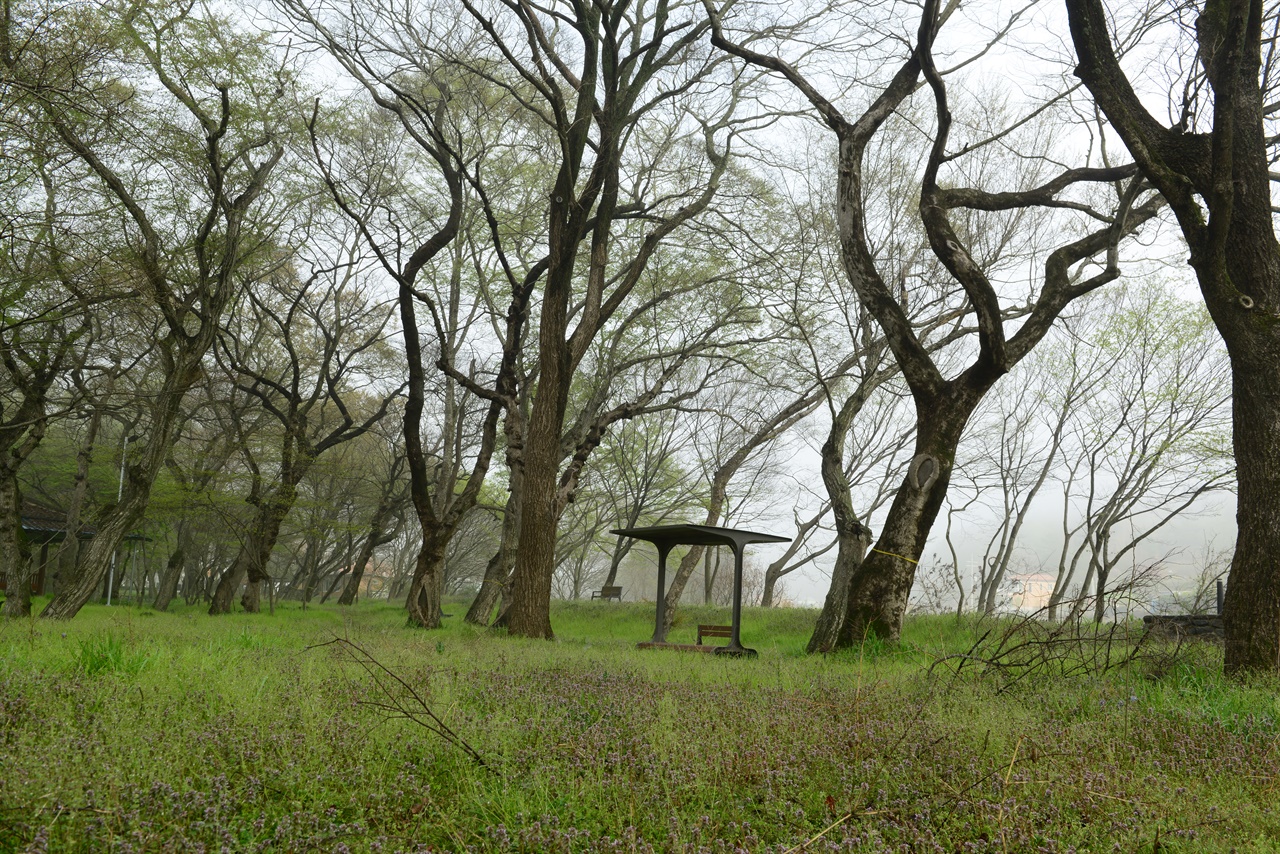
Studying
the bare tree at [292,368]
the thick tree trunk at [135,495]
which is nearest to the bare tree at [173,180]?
the thick tree trunk at [135,495]

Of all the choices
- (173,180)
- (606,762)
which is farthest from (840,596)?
(173,180)

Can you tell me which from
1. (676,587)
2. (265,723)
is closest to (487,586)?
(676,587)

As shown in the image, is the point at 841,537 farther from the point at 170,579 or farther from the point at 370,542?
the point at 170,579

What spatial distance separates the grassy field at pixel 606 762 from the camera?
2662 millimetres

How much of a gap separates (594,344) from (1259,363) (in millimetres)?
16911

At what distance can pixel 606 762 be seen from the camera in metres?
3.52

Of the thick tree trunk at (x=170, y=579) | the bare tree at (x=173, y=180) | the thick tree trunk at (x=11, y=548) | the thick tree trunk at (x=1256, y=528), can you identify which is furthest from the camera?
the thick tree trunk at (x=170, y=579)

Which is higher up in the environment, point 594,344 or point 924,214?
point 594,344

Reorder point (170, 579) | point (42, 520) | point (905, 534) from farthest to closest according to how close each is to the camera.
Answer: point (42, 520), point (170, 579), point (905, 534)

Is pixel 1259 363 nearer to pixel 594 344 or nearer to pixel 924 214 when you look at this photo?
pixel 924 214

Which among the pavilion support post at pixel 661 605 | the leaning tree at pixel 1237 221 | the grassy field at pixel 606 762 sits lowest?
the grassy field at pixel 606 762

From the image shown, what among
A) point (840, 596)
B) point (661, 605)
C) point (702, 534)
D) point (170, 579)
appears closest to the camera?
point (840, 596)

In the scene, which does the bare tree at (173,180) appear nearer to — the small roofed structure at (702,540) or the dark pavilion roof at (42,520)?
the small roofed structure at (702,540)

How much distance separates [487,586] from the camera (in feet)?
60.4
